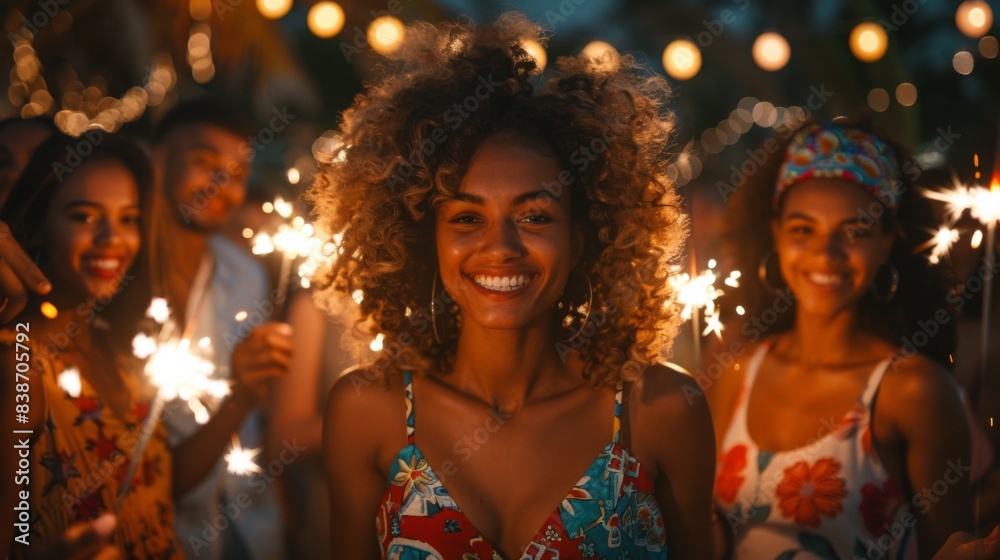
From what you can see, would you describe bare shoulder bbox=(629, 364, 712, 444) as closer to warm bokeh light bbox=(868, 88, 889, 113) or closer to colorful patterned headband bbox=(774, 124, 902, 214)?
colorful patterned headband bbox=(774, 124, 902, 214)

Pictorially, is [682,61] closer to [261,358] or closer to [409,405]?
[409,405]

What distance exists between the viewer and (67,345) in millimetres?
2867

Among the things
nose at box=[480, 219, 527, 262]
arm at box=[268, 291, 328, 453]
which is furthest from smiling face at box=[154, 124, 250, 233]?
nose at box=[480, 219, 527, 262]

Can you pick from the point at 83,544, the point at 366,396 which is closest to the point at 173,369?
the point at 83,544

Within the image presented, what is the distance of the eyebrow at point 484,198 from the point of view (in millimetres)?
2398

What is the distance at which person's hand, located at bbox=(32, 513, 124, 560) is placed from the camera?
9.04ft

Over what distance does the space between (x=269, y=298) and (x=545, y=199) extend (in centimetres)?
129

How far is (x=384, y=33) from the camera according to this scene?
10.9 feet

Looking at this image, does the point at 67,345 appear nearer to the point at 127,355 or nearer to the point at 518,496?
the point at 127,355

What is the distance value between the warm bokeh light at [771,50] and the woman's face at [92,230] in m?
2.21

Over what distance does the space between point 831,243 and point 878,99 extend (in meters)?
0.71

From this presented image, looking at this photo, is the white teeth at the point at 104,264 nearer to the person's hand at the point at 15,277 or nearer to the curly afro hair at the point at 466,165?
the person's hand at the point at 15,277

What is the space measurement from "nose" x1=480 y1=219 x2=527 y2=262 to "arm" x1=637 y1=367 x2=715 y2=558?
530 millimetres

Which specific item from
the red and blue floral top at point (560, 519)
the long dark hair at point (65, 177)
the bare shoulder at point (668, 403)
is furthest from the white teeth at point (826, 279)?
the long dark hair at point (65, 177)
